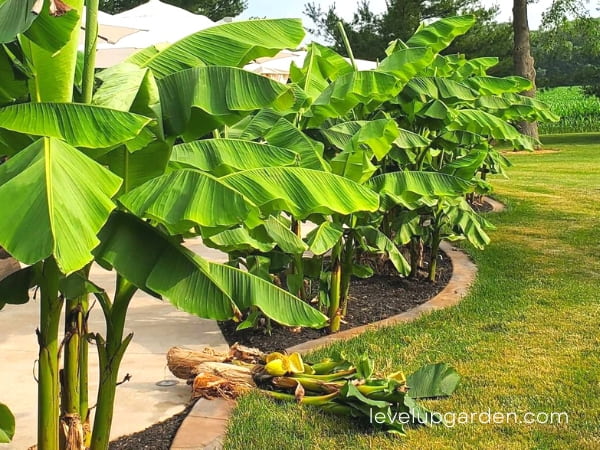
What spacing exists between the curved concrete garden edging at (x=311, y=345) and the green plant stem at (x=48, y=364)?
0.98 meters

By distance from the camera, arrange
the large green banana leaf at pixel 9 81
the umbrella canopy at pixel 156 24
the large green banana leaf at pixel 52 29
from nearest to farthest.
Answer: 1. the large green banana leaf at pixel 52 29
2. the large green banana leaf at pixel 9 81
3. the umbrella canopy at pixel 156 24

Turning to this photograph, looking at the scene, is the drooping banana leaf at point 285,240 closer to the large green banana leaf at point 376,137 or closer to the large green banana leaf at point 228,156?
the large green banana leaf at point 376,137

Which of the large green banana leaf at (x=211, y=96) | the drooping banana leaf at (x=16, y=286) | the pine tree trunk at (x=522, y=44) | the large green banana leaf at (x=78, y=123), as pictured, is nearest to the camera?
the large green banana leaf at (x=78, y=123)

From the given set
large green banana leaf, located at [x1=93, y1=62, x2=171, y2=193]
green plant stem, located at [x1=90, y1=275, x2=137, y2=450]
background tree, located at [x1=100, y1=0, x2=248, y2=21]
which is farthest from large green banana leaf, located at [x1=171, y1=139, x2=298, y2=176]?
background tree, located at [x1=100, y1=0, x2=248, y2=21]

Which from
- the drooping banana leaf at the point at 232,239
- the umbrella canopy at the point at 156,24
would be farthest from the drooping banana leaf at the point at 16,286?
the umbrella canopy at the point at 156,24

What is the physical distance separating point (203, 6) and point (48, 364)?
31.8 meters

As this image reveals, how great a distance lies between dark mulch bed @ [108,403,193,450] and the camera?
3836 millimetres

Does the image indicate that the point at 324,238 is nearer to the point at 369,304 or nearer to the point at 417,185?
the point at 417,185

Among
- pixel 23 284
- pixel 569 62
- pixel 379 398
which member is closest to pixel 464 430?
pixel 379 398

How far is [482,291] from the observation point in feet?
23.2

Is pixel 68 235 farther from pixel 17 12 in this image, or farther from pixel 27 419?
pixel 27 419

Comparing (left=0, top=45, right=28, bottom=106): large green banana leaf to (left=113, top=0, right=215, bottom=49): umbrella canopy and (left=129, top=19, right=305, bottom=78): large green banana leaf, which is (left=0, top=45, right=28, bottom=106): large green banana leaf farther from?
(left=113, top=0, right=215, bottom=49): umbrella canopy

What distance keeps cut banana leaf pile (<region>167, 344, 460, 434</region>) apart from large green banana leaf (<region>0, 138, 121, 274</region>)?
7.26 feet

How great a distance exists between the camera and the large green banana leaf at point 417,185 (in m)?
5.46
